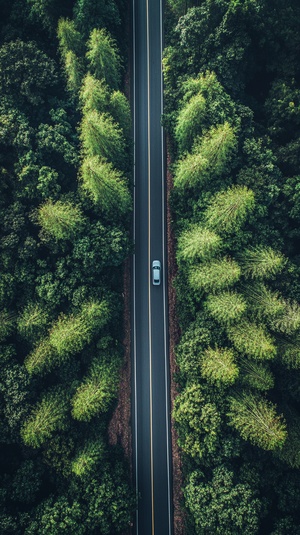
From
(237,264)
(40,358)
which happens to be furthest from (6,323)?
(237,264)

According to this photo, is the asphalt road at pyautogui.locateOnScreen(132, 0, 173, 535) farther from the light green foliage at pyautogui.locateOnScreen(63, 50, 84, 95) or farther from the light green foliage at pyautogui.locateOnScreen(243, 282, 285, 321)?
the light green foliage at pyautogui.locateOnScreen(243, 282, 285, 321)

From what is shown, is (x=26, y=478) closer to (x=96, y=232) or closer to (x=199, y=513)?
(x=199, y=513)

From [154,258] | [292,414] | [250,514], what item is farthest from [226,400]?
[154,258]

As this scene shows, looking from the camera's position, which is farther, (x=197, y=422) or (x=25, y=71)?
(x=25, y=71)

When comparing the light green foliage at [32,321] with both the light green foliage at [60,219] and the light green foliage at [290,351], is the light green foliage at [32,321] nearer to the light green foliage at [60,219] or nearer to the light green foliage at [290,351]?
the light green foliage at [60,219]

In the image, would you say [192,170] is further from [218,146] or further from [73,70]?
[73,70]

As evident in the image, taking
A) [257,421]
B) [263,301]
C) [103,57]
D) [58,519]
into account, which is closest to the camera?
[257,421]

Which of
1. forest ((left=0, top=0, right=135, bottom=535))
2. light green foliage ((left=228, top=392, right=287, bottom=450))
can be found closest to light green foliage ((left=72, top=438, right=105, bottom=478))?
forest ((left=0, top=0, right=135, bottom=535))
